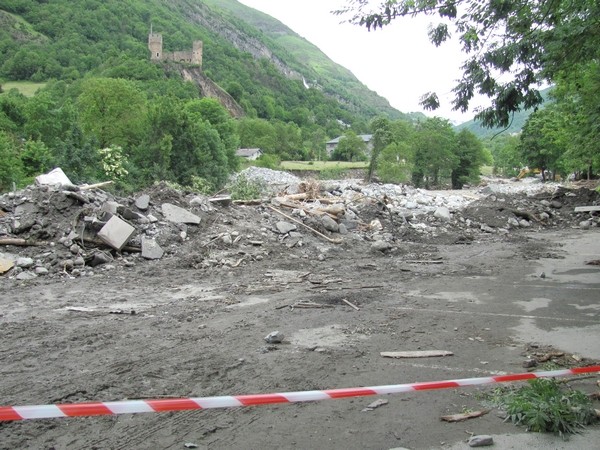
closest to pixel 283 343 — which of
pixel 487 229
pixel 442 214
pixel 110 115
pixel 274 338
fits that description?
pixel 274 338

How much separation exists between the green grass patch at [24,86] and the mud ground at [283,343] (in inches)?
4043

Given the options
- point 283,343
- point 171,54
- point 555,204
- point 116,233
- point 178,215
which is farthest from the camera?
point 171,54

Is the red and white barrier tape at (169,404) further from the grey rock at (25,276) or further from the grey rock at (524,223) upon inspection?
the grey rock at (524,223)

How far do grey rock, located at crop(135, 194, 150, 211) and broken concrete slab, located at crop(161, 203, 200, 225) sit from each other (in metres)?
0.50

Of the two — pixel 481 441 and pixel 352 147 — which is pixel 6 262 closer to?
pixel 481 441

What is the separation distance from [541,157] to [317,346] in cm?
5531

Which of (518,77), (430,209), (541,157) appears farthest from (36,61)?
(518,77)

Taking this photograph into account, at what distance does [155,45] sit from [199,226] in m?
145

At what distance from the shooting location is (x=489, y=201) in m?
23.5

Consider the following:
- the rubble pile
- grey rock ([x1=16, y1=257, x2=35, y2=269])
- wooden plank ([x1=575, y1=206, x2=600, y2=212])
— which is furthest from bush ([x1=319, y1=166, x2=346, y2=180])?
grey rock ([x1=16, y1=257, x2=35, y2=269])

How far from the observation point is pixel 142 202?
13781 millimetres

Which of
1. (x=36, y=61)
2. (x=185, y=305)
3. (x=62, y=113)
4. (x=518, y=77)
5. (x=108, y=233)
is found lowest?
(x=185, y=305)

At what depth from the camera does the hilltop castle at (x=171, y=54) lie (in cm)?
14057

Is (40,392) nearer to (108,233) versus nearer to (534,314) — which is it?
(534,314)
